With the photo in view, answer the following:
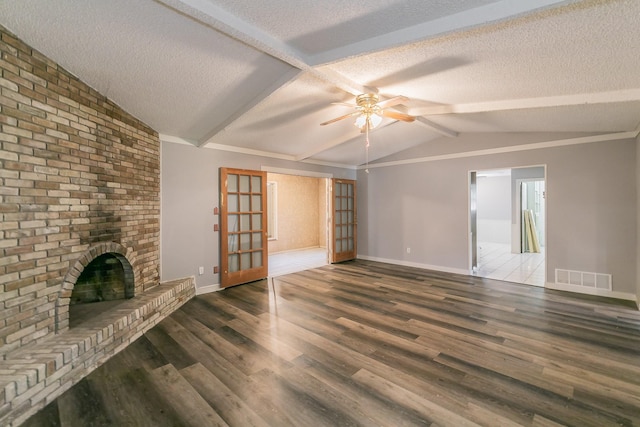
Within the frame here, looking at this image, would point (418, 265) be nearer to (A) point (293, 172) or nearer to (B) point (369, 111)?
(A) point (293, 172)

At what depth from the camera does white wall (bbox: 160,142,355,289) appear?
4.02m

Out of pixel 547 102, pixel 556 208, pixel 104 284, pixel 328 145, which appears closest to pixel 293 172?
pixel 328 145

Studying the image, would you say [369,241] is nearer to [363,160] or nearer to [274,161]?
[363,160]

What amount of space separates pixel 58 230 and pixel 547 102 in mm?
5009

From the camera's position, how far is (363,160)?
6.83 meters

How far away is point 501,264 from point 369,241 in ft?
10.00

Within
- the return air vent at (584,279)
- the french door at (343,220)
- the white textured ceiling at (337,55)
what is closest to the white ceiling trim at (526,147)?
the white textured ceiling at (337,55)

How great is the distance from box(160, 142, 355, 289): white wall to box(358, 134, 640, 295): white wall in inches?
156

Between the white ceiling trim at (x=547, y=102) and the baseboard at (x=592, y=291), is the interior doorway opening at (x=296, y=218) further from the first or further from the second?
the baseboard at (x=592, y=291)

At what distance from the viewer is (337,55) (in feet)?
7.52

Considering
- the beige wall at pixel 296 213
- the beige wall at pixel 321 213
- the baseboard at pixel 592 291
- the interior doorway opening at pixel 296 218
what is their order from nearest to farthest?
the baseboard at pixel 592 291 < the interior doorway opening at pixel 296 218 < the beige wall at pixel 296 213 < the beige wall at pixel 321 213

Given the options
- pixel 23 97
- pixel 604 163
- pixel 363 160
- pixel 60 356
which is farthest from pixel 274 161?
pixel 604 163

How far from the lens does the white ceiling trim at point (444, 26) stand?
1625mm

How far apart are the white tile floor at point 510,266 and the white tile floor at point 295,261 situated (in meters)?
3.56
